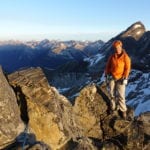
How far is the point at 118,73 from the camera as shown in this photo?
2608 cm

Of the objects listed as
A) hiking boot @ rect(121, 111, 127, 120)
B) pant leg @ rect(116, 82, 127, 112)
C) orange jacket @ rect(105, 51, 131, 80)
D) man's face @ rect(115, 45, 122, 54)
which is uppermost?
man's face @ rect(115, 45, 122, 54)

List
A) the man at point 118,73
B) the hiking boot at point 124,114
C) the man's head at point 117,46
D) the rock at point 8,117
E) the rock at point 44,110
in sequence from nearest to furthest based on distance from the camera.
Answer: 1. the rock at point 8,117
2. the rock at point 44,110
3. the man's head at point 117,46
4. the man at point 118,73
5. the hiking boot at point 124,114

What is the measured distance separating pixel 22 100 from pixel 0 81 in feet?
8.73

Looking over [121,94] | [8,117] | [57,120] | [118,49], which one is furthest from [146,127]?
[8,117]

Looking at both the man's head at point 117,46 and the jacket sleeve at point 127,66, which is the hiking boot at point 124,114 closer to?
the jacket sleeve at point 127,66

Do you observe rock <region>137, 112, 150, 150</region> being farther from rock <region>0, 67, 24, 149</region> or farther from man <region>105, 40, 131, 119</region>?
rock <region>0, 67, 24, 149</region>

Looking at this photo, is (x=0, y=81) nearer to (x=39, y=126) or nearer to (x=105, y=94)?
(x=39, y=126)

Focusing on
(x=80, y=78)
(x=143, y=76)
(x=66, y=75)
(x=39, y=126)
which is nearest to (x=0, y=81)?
(x=39, y=126)

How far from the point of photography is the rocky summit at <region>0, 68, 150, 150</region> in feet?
65.0

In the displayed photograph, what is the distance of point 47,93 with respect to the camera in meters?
23.5

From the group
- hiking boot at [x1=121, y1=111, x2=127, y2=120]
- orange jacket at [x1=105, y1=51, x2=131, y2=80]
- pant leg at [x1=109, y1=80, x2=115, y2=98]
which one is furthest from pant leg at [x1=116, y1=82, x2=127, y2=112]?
orange jacket at [x1=105, y1=51, x2=131, y2=80]

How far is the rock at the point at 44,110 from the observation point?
72.6 ft

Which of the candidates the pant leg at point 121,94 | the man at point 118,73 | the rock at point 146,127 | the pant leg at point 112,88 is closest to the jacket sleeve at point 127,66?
the man at point 118,73

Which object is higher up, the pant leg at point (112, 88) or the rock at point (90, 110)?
the pant leg at point (112, 88)
